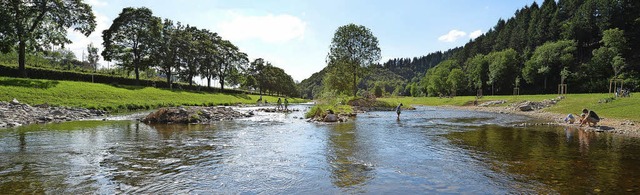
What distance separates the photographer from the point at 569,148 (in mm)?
15273

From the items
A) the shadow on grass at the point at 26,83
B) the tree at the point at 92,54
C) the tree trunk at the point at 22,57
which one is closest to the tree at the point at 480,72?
the shadow on grass at the point at 26,83

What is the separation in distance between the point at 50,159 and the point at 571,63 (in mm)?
112243

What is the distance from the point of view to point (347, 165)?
39.0 feet

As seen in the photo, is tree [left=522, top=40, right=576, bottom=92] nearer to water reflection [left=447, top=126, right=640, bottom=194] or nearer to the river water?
water reflection [left=447, top=126, right=640, bottom=194]

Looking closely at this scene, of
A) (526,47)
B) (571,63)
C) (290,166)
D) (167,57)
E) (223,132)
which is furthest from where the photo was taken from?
(526,47)

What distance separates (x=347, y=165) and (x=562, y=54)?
105 meters

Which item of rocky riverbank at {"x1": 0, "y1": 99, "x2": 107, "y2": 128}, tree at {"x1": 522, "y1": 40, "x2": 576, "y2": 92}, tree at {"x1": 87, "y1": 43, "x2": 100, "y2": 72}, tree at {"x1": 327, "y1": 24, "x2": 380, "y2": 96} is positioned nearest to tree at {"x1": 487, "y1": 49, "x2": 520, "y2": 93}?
tree at {"x1": 522, "y1": 40, "x2": 576, "y2": 92}

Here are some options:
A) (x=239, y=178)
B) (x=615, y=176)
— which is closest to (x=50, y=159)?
(x=239, y=178)

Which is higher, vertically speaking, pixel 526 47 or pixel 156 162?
pixel 526 47

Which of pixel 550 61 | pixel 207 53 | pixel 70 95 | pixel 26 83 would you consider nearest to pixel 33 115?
pixel 70 95

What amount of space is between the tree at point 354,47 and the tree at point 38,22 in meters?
42.6

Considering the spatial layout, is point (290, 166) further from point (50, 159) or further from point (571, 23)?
point (571, 23)

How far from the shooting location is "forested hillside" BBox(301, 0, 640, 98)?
276ft

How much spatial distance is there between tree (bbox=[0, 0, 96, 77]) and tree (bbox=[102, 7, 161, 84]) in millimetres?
17482
